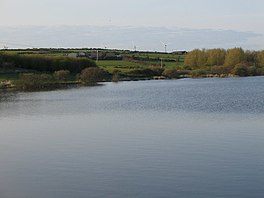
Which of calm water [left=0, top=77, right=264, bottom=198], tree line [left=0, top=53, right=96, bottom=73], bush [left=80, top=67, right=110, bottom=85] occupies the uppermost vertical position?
tree line [left=0, top=53, right=96, bottom=73]

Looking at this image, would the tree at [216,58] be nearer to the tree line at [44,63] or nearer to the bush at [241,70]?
the bush at [241,70]

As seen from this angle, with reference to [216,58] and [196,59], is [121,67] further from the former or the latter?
[216,58]

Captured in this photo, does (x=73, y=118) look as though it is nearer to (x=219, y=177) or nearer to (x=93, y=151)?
(x=93, y=151)

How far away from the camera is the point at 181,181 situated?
12070 millimetres

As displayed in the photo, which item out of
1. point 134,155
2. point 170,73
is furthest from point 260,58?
point 134,155

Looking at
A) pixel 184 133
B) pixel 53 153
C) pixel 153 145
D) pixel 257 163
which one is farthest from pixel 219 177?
pixel 184 133

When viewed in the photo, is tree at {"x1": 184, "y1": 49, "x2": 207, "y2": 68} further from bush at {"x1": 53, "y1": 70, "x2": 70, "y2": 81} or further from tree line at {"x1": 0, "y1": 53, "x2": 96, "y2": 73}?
bush at {"x1": 53, "y1": 70, "x2": 70, "y2": 81}

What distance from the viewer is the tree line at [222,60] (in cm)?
9025

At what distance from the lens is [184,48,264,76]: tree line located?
9025cm

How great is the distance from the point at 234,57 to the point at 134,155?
8213cm

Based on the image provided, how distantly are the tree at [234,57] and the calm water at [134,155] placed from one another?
6861 centimetres

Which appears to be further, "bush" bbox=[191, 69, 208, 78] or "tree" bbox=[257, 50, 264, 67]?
"tree" bbox=[257, 50, 264, 67]

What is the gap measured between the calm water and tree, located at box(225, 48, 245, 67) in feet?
225

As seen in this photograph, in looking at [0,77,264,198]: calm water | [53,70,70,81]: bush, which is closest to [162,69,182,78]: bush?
[53,70,70,81]: bush
